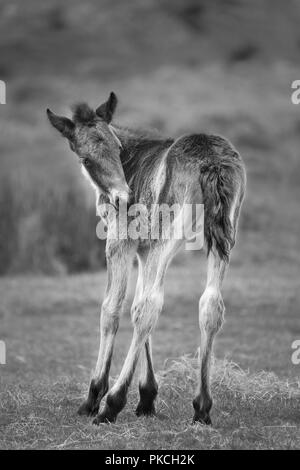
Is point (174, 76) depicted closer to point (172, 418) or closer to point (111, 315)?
point (111, 315)

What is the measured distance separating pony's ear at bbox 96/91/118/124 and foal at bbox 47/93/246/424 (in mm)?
11

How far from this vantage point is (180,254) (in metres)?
27.4

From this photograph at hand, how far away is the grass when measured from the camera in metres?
6.51

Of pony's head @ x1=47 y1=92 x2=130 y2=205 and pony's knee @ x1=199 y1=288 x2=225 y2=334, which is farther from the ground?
pony's head @ x1=47 y1=92 x2=130 y2=205

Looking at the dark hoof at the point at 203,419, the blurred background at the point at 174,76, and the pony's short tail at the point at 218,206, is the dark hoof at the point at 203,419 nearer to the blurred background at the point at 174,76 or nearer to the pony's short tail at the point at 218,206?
the pony's short tail at the point at 218,206

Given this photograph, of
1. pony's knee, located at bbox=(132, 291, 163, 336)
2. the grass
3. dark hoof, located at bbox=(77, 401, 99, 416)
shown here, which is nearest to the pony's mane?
pony's knee, located at bbox=(132, 291, 163, 336)

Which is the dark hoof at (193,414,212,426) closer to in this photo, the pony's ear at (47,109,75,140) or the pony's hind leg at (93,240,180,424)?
the pony's hind leg at (93,240,180,424)

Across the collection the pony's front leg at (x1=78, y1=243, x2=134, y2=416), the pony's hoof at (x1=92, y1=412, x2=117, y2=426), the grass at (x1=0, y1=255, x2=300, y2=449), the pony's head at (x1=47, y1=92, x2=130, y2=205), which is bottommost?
the grass at (x1=0, y1=255, x2=300, y2=449)

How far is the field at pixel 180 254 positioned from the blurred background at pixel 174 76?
17 cm

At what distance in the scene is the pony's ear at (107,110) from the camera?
7773mm

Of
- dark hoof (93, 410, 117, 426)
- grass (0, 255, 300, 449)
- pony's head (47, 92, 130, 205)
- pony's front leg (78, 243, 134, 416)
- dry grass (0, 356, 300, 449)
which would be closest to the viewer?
dry grass (0, 356, 300, 449)

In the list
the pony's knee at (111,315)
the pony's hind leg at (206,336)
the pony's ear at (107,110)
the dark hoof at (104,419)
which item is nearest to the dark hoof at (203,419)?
the pony's hind leg at (206,336)
